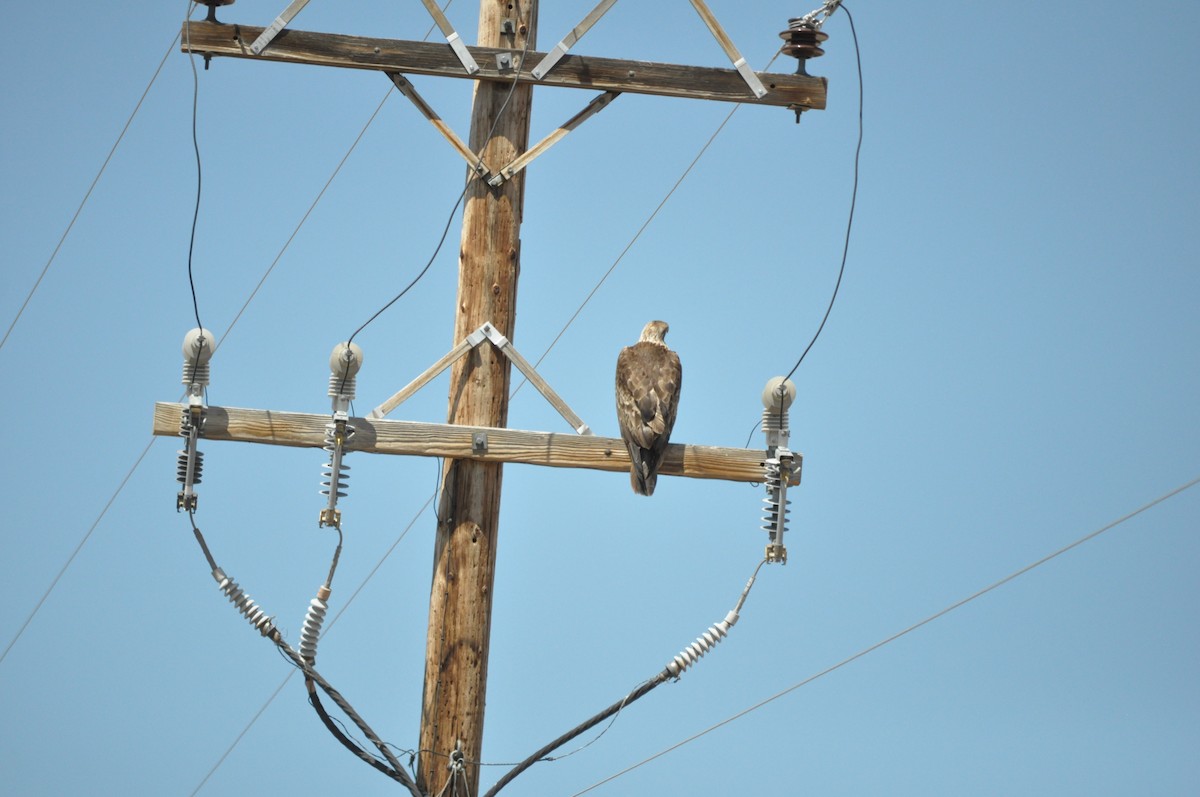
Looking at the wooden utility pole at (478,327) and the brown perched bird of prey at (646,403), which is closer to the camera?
the wooden utility pole at (478,327)

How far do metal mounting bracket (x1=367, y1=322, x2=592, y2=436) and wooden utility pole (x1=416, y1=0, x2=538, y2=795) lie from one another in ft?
0.22

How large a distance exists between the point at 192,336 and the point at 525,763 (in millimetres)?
2657

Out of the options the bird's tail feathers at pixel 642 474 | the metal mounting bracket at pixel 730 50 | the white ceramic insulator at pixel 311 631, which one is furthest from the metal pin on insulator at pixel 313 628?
the metal mounting bracket at pixel 730 50

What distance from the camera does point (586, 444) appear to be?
929 centimetres

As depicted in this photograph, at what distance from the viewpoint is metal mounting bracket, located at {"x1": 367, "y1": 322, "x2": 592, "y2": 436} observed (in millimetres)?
9297

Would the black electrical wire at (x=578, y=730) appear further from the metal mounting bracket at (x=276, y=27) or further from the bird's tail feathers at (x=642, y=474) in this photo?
the metal mounting bracket at (x=276, y=27)

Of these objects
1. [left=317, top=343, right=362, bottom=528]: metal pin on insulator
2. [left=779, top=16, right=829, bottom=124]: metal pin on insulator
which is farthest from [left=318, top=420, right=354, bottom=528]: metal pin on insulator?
[left=779, top=16, right=829, bottom=124]: metal pin on insulator

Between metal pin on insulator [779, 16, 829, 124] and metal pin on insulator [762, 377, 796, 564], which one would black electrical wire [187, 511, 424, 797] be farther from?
metal pin on insulator [779, 16, 829, 124]

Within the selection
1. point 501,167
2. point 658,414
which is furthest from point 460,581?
point 501,167

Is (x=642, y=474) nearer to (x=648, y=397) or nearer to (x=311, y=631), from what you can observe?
(x=648, y=397)

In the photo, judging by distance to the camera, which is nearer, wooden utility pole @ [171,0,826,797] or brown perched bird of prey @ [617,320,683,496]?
wooden utility pole @ [171,0,826,797]

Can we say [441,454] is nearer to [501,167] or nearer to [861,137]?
[501,167]

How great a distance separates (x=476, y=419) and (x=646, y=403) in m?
0.90

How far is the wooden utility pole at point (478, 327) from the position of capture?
9.09 meters
